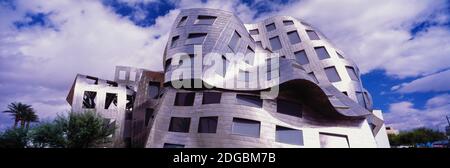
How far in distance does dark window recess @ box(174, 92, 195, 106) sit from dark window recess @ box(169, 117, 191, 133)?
4.84 feet

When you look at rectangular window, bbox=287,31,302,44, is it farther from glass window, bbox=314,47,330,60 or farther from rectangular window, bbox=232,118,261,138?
rectangular window, bbox=232,118,261,138

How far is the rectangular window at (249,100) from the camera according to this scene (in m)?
23.3

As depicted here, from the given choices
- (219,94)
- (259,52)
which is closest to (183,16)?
(259,52)

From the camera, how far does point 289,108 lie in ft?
80.5

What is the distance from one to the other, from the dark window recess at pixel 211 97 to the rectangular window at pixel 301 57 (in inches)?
662

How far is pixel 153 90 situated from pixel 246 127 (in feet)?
52.4

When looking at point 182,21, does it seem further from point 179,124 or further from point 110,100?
point 110,100

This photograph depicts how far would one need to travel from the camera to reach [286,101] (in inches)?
971

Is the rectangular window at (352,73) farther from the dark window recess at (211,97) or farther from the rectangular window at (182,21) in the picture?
the rectangular window at (182,21)

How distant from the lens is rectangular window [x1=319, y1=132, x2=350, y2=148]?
78.6ft

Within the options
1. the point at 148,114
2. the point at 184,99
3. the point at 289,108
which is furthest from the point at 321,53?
the point at 148,114
